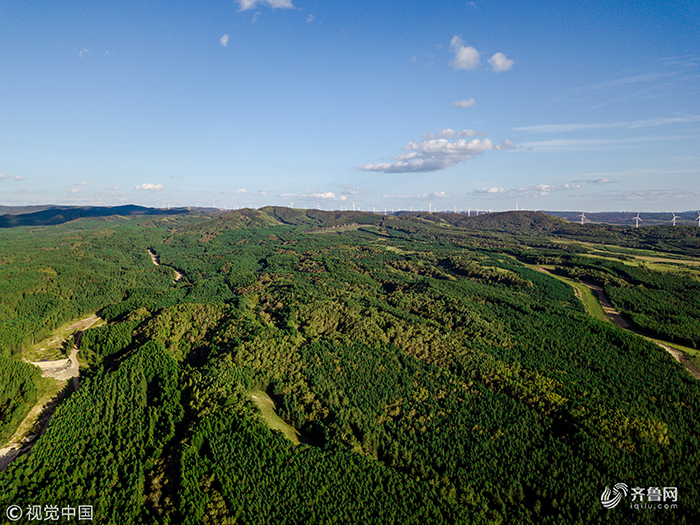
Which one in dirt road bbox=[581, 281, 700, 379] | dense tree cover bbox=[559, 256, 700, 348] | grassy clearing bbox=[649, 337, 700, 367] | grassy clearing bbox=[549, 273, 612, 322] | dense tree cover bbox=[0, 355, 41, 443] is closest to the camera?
dense tree cover bbox=[0, 355, 41, 443]

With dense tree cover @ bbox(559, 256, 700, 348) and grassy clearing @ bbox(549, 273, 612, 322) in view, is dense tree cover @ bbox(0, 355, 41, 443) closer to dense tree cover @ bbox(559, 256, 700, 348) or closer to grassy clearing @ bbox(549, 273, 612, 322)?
grassy clearing @ bbox(549, 273, 612, 322)

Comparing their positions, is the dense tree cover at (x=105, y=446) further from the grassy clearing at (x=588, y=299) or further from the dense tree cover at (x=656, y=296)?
the dense tree cover at (x=656, y=296)

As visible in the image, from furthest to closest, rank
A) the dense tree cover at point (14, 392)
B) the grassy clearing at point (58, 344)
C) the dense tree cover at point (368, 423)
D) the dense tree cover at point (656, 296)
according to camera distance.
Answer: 1. the dense tree cover at point (656, 296)
2. the grassy clearing at point (58, 344)
3. the dense tree cover at point (14, 392)
4. the dense tree cover at point (368, 423)

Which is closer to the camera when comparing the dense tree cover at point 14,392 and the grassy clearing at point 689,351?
the dense tree cover at point 14,392

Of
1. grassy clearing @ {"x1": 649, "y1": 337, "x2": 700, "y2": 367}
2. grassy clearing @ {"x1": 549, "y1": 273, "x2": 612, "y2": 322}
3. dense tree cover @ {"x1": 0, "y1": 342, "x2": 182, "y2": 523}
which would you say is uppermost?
grassy clearing @ {"x1": 549, "y1": 273, "x2": 612, "y2": 322}

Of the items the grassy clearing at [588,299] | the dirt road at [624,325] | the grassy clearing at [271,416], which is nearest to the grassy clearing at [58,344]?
the grassy clearing at [271,416]

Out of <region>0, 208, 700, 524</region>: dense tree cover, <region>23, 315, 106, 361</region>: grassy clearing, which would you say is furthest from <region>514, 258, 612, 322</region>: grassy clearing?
<region>23, 315, 106, 361</region>: grassy clearing

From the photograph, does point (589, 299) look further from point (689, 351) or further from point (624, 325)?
point (689, 351)

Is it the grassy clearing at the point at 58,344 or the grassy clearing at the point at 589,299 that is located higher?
the grassy clearing at the point at 589,299
